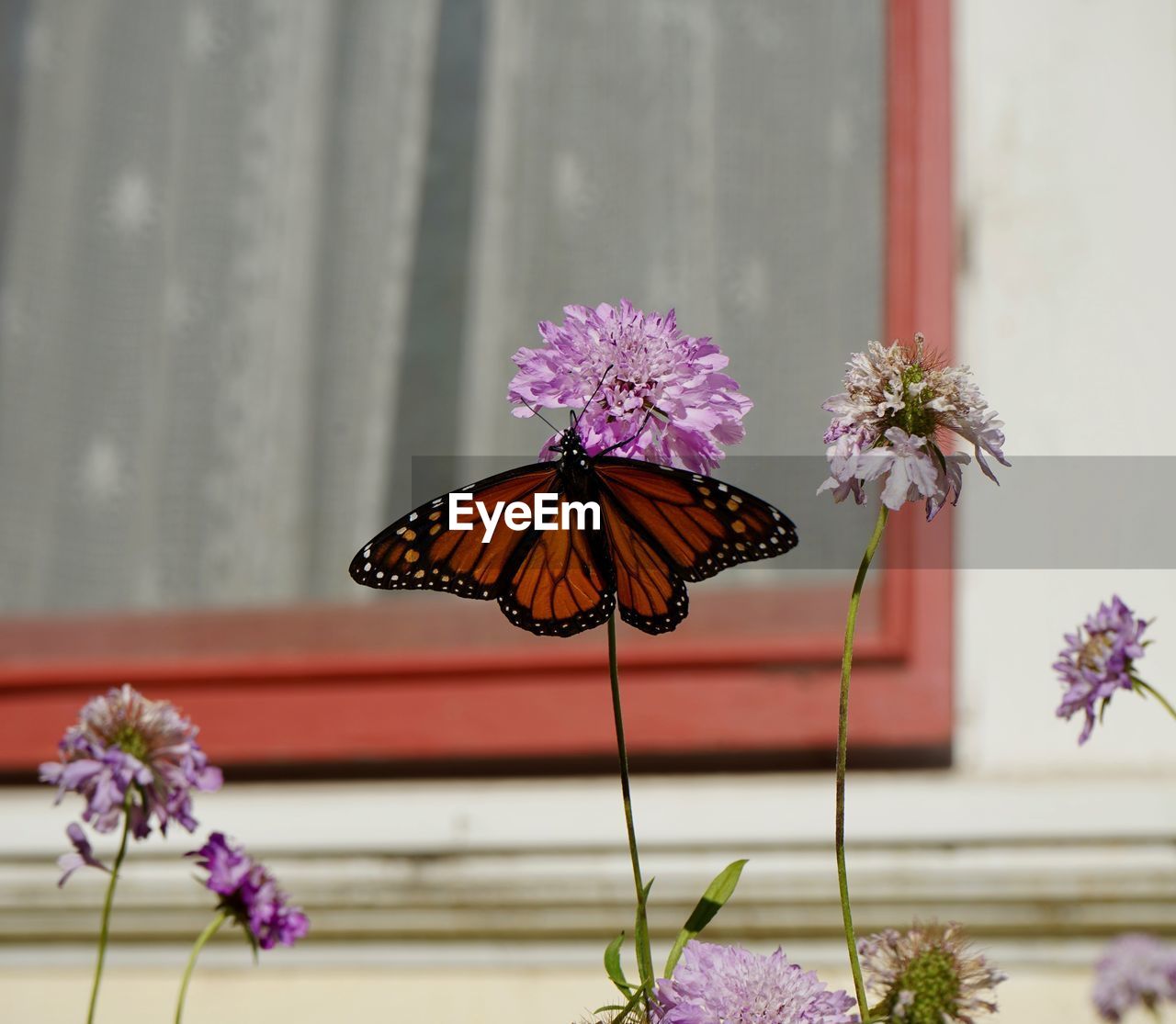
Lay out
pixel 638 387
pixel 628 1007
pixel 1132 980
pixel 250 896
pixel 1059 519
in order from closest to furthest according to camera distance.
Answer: pixel 628 1007 → pixel 638 387 → pixel 250 896 → pixel 1132 980 → pixel 1059 519

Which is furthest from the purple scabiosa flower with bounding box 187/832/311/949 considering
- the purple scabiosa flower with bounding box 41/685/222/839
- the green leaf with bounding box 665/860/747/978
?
the green leaf with bounding box 665/860/747/978

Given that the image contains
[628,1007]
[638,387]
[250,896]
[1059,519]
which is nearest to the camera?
[628,1007]

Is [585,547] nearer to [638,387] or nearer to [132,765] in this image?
[638,387]

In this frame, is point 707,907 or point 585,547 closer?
point 707,907

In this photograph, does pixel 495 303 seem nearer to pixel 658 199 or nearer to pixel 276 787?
pixel 658 199

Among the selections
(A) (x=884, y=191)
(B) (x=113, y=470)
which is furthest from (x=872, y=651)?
(B) (x=113, y=470)

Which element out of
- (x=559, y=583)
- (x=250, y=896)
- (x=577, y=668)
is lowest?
(x=250, y=896)

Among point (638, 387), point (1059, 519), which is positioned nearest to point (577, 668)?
point (1059, 519)
